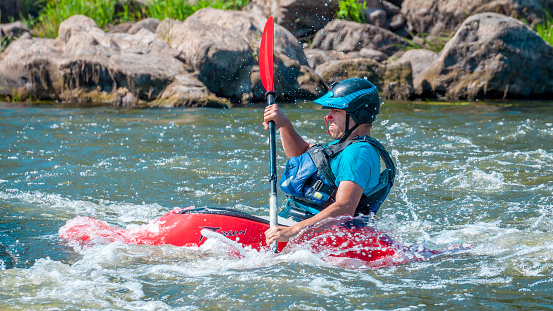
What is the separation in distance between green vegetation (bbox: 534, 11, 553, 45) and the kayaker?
435 inches

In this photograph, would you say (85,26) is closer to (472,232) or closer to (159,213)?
(159,213)

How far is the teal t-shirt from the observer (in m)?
3.17

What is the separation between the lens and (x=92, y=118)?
9297 millimetres

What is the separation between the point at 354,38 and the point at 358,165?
1145cm

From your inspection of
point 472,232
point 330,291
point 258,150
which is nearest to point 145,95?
point 258,150

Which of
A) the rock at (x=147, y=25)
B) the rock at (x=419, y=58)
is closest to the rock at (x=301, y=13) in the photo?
the rock at (x=419, y=58)

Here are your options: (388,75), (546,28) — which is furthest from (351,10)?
(546,28)

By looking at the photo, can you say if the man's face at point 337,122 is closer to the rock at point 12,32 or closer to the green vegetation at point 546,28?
the green vegetation at point 546,28

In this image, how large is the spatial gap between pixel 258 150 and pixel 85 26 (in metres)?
6.49

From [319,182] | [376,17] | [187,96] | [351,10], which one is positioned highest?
[351,10]

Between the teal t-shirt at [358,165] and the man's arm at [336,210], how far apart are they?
0.04 m

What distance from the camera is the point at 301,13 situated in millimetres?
14875

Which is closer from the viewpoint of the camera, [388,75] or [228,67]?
[228,67]

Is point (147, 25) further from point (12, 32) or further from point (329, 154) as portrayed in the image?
point (329, 154)
